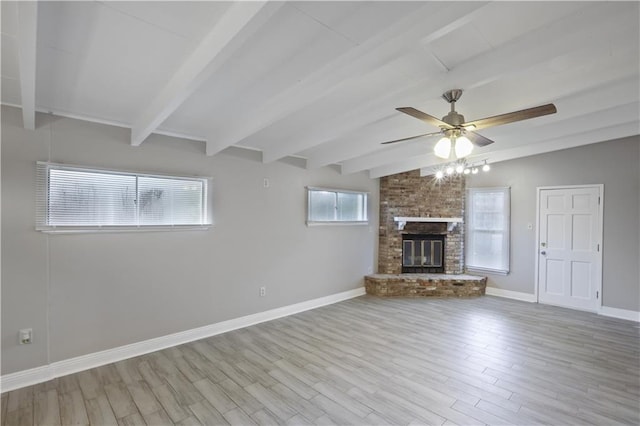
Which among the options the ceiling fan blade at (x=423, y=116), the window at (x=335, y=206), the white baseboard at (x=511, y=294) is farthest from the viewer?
the white baseboard at (x=511, y=294)

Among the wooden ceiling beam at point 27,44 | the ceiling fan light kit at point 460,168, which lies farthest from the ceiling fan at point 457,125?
the wooden ceiling beam at point 27,44

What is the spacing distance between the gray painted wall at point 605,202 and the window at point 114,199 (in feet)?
18.5

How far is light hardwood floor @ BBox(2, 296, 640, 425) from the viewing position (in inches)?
95.0

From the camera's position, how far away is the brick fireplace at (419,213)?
20.9 feet

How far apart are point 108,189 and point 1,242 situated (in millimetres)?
936

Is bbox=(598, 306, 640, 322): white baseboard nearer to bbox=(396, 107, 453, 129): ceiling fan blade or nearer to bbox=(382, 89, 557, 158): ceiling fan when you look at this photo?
bbox=(382, 89, 557, 158): ceiling fan

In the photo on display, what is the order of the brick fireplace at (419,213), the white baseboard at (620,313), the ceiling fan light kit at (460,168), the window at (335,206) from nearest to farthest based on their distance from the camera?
the white baseboard at (620,313)
the ceiling fan light kit at (460,168)
the window at (335,206)
the brick fireplace at (419,213)

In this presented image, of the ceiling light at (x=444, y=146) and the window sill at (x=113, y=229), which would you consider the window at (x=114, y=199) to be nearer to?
the window sill at (x=113, y=229)

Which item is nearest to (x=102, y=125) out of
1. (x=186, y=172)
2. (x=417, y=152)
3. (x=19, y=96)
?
(x=19, y=96)

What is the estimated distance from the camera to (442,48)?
236 centimetres

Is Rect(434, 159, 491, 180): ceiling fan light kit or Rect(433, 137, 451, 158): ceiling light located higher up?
Rect(434, 159, 491, 180): ceiling fan light kit

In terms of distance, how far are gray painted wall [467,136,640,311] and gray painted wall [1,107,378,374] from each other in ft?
12.5

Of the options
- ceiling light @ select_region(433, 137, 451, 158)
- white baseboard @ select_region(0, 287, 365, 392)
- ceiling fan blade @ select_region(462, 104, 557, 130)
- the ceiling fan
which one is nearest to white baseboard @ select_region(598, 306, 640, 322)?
the ceiling fan

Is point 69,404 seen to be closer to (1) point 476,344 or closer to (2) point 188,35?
(2) point 188,35
